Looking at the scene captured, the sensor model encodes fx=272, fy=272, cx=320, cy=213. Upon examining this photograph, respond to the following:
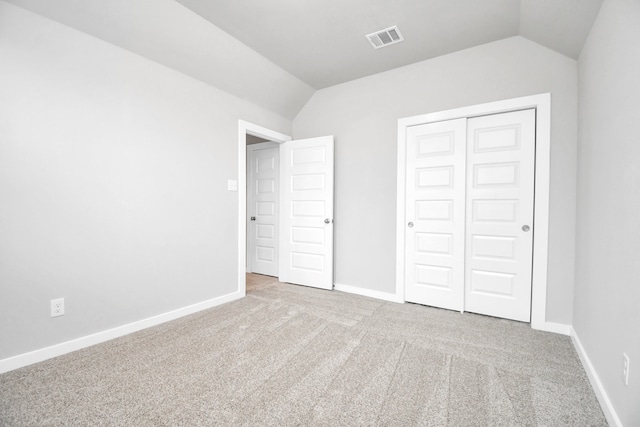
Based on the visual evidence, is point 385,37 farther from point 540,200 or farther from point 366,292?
point 366,292

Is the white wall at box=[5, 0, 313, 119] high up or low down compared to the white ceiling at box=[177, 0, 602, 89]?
down

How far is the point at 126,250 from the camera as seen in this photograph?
7.57ft

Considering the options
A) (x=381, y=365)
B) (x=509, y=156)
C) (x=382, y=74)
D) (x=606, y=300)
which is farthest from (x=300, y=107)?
(x=606, y=300)

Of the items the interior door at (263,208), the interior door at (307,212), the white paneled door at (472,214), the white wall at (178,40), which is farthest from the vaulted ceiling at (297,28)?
the interior door at (263,208)

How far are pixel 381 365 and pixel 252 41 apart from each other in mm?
3071

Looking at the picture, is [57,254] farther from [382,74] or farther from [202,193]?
[382,74]

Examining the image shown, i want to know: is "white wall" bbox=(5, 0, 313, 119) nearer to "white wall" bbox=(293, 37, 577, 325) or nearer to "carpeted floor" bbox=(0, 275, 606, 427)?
"white wall" bbox=(293, 37, 577, 325)

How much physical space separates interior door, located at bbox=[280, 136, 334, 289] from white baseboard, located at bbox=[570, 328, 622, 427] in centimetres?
237

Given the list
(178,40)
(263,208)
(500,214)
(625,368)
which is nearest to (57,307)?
(178,40)

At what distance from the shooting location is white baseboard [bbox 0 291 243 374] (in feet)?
5.83

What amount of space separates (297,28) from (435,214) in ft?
7.55

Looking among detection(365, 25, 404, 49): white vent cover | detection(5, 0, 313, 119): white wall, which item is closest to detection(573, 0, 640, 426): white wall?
detection(365, 25, 404, 49): white vent cover

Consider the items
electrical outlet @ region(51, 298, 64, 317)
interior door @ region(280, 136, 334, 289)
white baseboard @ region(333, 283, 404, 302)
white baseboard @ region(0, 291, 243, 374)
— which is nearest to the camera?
white baseboard @ region(0, 291, 243, 374)

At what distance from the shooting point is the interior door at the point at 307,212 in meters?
3.58
